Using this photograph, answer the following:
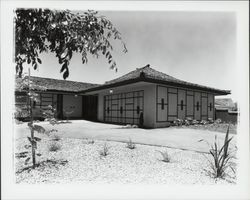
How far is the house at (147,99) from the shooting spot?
926 centimetres

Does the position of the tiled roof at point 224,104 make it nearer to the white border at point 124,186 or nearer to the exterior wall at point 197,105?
the exterior wall at point 197,105

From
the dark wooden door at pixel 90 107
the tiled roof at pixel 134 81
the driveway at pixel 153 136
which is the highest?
the tiled roof at pixel 134 81

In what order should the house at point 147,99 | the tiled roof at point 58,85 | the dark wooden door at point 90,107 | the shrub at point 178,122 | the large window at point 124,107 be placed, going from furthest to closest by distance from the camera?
the dark wooden door at point 90,107
the tiled roof at point 58,85
the large window at point 124,107
the shrub at point 178,122
the house at point 147,99

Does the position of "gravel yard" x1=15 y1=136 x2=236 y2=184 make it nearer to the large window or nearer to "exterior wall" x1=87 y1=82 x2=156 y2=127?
→ "exterior wall" x1=87 y1=82 x2=156 y2=127

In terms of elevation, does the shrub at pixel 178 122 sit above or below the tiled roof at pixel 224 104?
below

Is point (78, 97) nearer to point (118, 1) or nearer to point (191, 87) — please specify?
point (191, 87)

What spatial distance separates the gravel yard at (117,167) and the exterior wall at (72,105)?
10698 millimetres

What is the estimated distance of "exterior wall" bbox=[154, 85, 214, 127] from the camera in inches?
373

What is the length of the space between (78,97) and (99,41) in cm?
1393

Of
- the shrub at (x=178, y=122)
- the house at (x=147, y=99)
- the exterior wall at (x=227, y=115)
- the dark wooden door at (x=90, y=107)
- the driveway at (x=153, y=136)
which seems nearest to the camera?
the driveway at (x=153, y=136)

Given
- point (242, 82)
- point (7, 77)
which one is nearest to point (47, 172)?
point (7, 77)

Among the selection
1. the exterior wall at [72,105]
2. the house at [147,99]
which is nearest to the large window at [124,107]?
the house at [147,99]

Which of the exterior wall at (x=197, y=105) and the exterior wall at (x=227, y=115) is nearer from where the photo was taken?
the exterior wall at (x=197, y=105)

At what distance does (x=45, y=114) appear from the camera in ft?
12.3
